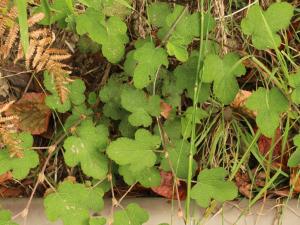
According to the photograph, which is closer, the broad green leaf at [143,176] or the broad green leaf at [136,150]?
the broad green leaf at [136,150]

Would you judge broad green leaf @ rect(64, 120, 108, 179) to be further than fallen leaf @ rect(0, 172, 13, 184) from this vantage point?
No

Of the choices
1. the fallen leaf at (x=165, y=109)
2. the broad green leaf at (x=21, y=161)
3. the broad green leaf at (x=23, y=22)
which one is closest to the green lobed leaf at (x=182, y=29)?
the fallen leaf at (x=165, y=109)

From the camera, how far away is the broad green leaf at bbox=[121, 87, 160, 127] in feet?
6.38

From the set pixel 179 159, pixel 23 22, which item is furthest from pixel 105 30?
pixel 179 159

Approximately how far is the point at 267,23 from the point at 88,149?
0.74m

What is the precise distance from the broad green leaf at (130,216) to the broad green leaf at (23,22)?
0.65 metres

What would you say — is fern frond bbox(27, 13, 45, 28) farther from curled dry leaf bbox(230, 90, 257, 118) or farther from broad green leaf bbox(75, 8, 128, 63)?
curled dry leaf bbox(230, 90, 257, 118)

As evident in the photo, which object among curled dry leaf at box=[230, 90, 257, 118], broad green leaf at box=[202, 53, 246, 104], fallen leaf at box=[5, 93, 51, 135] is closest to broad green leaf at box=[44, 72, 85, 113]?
fallen leaf at box=[5, 93, 51, 135]

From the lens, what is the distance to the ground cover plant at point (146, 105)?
6.02 feet

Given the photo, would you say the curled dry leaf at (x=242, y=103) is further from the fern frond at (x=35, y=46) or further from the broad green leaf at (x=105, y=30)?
the fern frond at (x=35, y=46)

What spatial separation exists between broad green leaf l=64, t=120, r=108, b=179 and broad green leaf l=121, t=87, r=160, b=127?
13cm

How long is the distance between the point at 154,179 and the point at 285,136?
52cm

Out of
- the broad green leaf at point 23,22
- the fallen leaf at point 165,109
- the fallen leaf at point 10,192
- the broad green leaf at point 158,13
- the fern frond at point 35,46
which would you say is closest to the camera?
the broad green leaf at point 23,22

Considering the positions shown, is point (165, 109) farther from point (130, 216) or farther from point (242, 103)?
point (130, 216)
